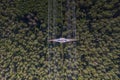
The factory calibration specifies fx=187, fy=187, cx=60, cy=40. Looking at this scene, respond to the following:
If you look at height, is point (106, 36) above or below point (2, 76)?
above

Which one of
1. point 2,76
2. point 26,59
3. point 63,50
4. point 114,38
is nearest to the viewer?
point 114,38

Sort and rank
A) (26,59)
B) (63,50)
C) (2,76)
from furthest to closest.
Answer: (2,76) → (26,59) → (63,50)

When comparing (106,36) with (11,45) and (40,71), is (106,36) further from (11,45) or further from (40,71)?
(11,45)

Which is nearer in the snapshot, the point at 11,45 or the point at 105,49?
the point at 105,49

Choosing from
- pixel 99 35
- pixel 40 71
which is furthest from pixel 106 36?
pixel 40 71

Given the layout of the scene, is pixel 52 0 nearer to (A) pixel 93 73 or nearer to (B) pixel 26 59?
(B) pixel 26 59

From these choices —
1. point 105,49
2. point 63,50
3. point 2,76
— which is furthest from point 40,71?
point 105,49

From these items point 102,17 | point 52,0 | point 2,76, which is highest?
point 52,0
